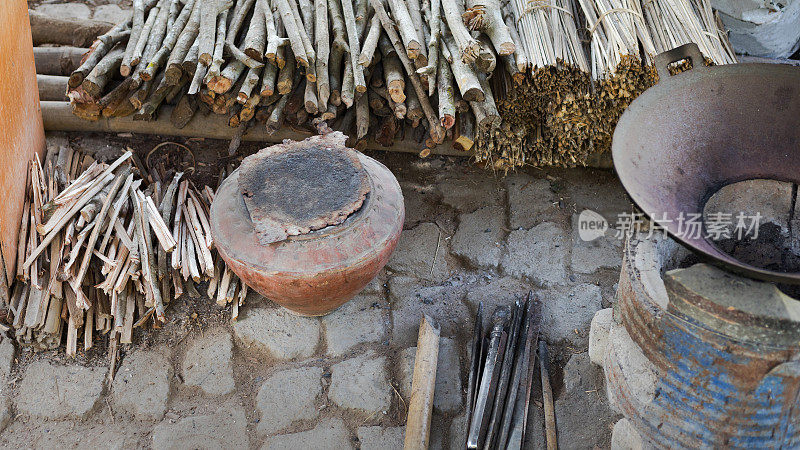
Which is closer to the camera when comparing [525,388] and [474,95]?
[525,388]

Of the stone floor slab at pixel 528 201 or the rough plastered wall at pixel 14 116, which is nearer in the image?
the rough plastered wall at pixel 14 116

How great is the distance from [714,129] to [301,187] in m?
1.99

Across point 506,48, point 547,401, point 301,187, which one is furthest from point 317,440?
point 506,48

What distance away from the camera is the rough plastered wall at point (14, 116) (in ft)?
12.5

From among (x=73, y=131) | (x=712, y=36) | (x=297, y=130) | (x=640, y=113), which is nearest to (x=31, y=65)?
(x=73, y=131)

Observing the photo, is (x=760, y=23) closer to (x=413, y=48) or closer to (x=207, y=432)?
(x=413, y=48)

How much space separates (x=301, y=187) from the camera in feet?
11.6

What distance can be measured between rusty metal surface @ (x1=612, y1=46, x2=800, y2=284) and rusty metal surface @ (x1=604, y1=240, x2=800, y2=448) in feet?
1.48

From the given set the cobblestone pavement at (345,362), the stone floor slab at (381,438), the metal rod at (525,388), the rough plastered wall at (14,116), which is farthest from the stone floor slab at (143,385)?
the metal rod at (525,388)

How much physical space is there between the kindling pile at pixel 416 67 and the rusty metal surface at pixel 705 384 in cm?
168

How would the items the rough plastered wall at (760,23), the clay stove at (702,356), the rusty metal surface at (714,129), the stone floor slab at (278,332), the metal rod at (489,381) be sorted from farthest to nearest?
the rough plastered wall at (760,23), the stone floor slab at (278,332), the metal rod at (489,381), the rusty metal surface at (714,129), the clay stove at (702,356)

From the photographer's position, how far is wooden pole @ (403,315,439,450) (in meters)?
3.31

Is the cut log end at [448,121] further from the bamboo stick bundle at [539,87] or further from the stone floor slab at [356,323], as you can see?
the stone floor slab at [356,323]

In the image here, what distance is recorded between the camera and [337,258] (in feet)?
11.1
